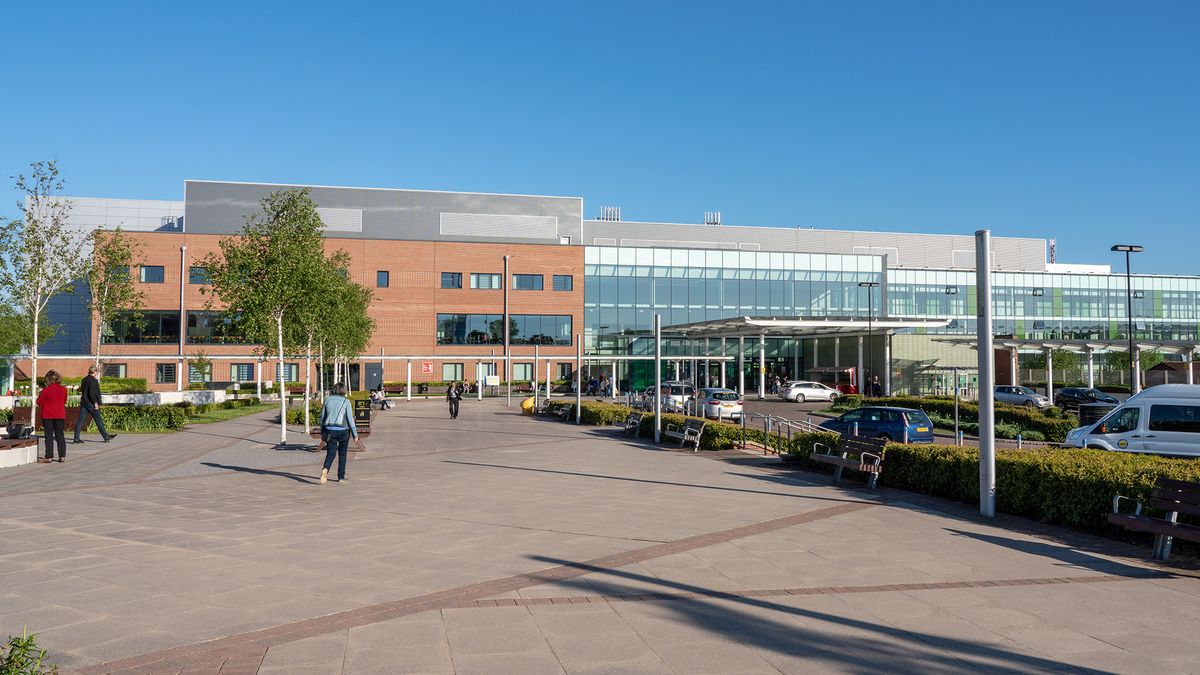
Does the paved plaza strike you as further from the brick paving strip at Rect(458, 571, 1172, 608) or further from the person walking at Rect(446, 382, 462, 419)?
the person walking at Rect(446, 382, 462, 419)

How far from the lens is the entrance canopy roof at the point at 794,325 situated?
46.9m

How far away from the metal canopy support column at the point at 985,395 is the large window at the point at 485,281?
5203 cm

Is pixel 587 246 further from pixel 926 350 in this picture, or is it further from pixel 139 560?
pixel 139 560

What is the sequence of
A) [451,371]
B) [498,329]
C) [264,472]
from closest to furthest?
1. [264,472]
2. [451,371]
3. [498,329]

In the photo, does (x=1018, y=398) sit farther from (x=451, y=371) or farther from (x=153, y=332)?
(x=153, y=332)

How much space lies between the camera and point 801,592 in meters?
6.85

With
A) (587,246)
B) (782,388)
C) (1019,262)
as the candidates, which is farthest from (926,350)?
(1019,262)

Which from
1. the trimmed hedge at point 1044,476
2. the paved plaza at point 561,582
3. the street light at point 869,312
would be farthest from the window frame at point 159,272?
the trimmed hedge at point 1044,476

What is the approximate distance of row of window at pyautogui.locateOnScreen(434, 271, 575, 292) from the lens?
201 feet

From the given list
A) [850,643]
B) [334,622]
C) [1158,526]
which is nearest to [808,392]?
[1158,526]

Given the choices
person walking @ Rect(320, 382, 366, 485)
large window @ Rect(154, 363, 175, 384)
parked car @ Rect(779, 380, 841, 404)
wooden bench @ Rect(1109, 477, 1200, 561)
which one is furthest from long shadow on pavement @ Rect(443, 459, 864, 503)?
large window @ Rect(154, 363, 175, 384)

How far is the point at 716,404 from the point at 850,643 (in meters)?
27.5

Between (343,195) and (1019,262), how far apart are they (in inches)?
2696

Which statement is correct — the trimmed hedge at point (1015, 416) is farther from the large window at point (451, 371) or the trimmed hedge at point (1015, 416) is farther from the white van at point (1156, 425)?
the large window at point (451, 371)
